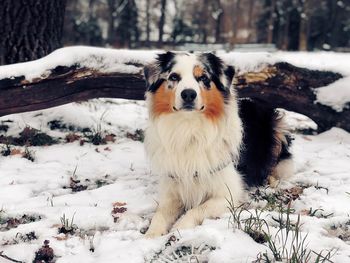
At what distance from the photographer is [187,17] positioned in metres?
37.7

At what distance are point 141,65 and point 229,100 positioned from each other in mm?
1881

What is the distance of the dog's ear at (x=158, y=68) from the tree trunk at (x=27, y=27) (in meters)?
2.71

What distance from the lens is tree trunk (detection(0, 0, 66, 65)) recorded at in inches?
223

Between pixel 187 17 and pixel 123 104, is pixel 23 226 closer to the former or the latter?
pixel 123 104

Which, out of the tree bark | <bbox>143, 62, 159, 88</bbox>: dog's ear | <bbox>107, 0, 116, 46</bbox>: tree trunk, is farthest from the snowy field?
<bbox>107, 0, 116, 46</bbox>: tree trunk

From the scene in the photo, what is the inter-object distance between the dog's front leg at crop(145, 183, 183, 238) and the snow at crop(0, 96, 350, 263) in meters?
0.11

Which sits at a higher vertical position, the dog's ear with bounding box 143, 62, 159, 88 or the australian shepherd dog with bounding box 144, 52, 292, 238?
the dog's ear with bounding box 143, 62, 159, 88

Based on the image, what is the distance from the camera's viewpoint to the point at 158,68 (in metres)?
3.71

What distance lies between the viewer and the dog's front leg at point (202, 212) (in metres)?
3.08

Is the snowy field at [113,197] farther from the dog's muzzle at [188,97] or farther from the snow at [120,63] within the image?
the dog's muzzle at [188,97]

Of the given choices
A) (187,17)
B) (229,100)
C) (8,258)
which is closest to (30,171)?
(8,258)

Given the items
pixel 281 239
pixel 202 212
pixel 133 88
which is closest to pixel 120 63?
pixel 133 88

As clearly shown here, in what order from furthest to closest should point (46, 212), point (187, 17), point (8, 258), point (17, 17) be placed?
1. point (187, 17)
2. point (17, 17)
3. point (46, 212)
4. point (8, 258)

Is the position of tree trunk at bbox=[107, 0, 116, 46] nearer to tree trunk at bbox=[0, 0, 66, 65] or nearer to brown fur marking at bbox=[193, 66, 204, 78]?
tree trunk at bbox=[0, 0, 66, 65]
